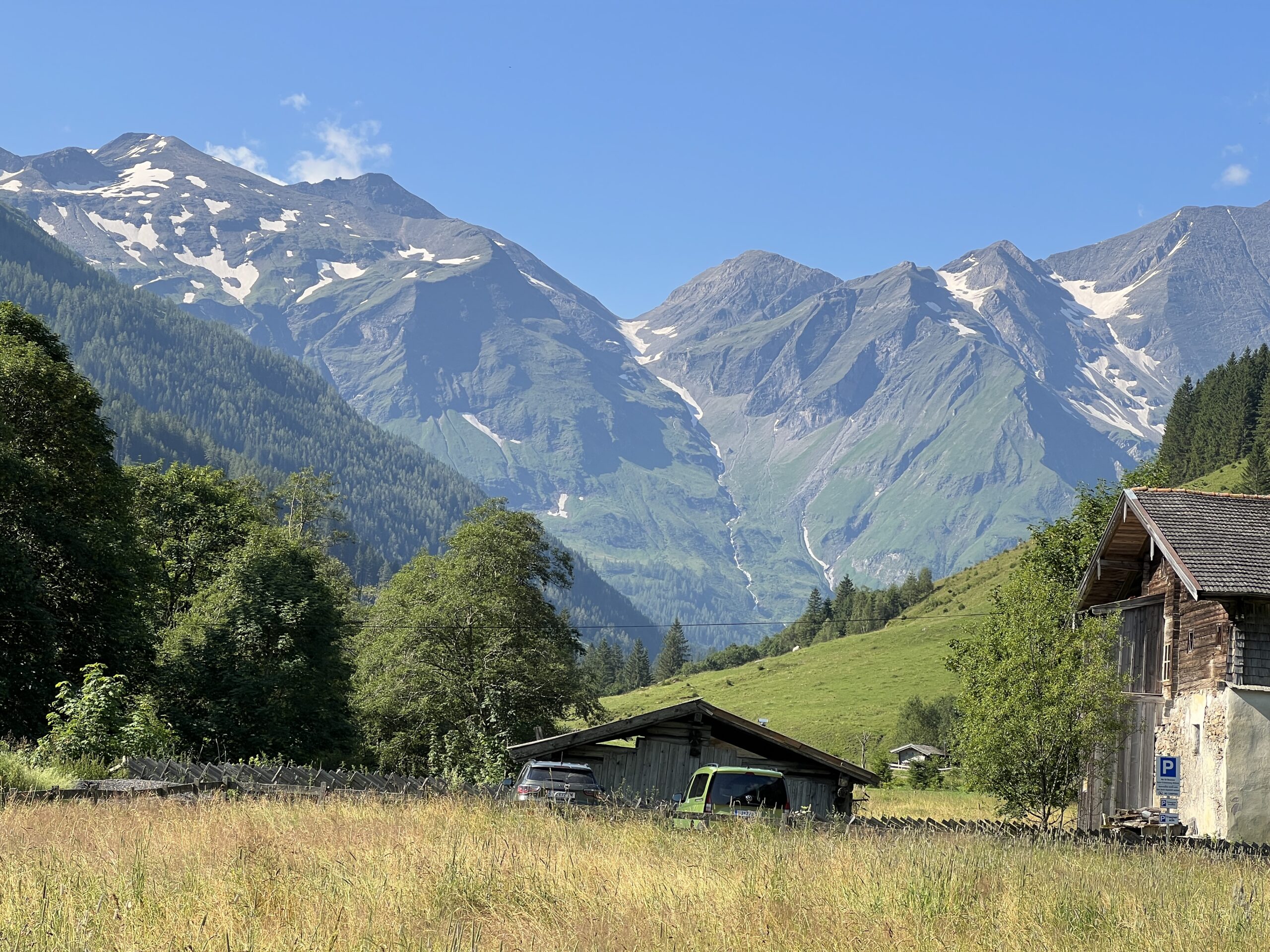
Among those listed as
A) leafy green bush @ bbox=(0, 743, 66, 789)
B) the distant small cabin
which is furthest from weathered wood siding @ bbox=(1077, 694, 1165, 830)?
the distant small cabin

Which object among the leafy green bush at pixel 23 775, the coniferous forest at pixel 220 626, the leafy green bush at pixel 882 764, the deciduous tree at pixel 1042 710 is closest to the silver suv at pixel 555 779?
the coniferous forest at pixel 220 626

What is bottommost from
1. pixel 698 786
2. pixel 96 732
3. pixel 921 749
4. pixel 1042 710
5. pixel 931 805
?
pixel 931 805

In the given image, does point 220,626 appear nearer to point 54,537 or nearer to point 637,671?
point 54,537

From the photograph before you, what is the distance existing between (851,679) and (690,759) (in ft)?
275

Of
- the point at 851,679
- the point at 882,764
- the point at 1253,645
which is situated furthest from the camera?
the point at 851,679

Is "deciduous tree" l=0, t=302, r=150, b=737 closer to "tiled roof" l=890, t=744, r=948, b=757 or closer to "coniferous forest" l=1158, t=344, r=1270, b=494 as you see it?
"tiled roof" l=890, t=744, r=948, b=757

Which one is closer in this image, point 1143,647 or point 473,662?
point 1143,647

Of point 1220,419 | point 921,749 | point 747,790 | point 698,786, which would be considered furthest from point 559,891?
point 1220,419

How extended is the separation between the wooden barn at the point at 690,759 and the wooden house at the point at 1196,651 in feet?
27.9

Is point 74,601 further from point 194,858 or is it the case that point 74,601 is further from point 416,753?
point 194,858

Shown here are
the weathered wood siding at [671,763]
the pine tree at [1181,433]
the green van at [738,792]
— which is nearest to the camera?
the green van at [738,792]

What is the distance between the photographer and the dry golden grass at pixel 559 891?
8.58 m

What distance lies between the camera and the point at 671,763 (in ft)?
114

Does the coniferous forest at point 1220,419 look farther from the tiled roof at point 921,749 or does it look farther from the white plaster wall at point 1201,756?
the white plaster wall at point 1201,756
